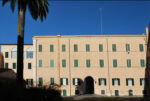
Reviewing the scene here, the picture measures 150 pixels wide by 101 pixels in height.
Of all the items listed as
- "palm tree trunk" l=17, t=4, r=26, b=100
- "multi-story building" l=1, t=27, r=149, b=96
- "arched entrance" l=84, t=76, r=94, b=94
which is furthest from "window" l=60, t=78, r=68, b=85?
"palm tree trunk" l=17, t=4, r=26, b=100

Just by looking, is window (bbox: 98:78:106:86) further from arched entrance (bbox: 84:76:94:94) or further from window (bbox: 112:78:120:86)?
arched entrance (bbox: 84:76:94:94)

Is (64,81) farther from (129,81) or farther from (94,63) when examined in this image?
(129,81)

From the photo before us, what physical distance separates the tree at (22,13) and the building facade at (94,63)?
57.1ft

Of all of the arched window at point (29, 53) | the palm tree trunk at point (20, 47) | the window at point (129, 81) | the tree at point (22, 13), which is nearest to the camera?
the palm tree trunk at point (20, 47)

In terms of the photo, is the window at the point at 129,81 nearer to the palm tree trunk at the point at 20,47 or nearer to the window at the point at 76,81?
the window at the point at 76,81

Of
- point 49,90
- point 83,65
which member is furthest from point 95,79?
point 49,90

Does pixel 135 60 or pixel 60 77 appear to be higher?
pixel 135 60

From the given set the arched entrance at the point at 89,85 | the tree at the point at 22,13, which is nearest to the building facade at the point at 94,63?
the arched entrance at the point at 89,85

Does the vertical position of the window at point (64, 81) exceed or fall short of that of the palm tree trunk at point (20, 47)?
it falls short

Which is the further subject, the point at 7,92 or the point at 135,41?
the point at 135,41

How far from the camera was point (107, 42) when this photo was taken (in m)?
38.0

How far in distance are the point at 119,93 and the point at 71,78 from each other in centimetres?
934

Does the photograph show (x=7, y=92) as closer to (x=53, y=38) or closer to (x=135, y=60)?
(x=53, y=38)

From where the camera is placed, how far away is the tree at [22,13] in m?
16.5
